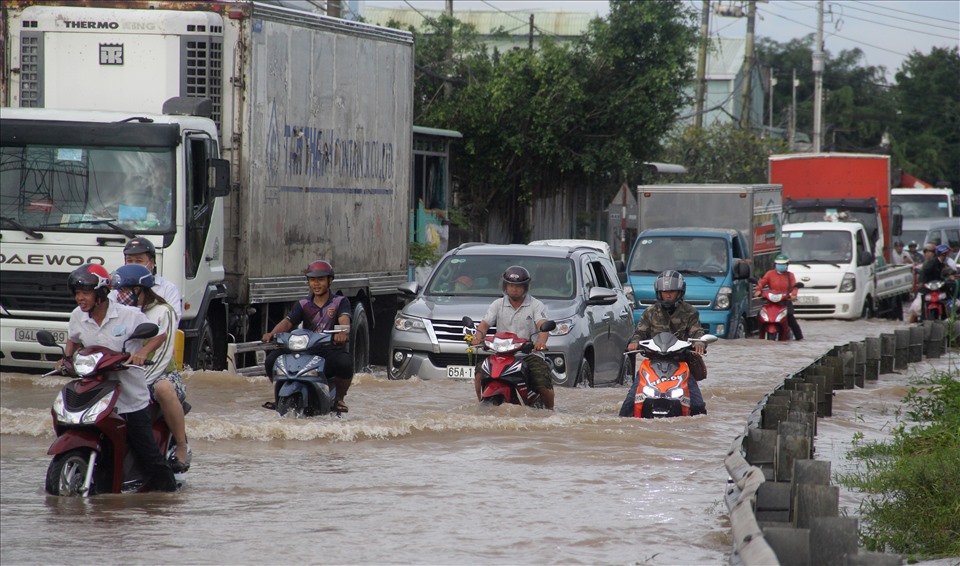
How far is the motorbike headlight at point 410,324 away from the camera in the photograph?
13422 millimetres

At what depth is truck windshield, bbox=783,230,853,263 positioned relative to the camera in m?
27.1

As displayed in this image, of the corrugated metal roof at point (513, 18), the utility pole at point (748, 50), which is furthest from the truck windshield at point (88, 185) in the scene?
the corrugated metal roof at point (513, 18)

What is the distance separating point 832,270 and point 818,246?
32.3 inches

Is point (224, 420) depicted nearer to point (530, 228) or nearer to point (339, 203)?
point (339, 203)

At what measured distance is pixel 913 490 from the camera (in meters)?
7.88

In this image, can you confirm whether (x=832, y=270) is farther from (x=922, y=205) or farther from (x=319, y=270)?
(x=922, y=205)

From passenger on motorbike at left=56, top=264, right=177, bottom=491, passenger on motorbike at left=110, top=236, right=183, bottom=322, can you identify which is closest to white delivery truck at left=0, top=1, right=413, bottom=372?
passenger on motorbike at left=110, top=236, right=183, bottom=322

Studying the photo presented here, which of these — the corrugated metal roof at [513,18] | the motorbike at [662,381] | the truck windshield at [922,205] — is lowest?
the motorbike at [662,381]

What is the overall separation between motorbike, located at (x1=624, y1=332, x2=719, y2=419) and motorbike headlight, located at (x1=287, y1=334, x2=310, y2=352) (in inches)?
98.6

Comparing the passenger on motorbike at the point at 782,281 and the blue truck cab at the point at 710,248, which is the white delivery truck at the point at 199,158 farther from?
the passenger on motorbike at the point at 782,281

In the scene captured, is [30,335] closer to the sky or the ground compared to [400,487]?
closer to the sky

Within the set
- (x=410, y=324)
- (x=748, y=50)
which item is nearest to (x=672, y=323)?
(x=410, y=324)

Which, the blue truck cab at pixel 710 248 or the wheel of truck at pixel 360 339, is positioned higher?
the blue truck cab at pixel 710 248

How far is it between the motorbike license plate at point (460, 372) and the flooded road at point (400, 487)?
18 cm
